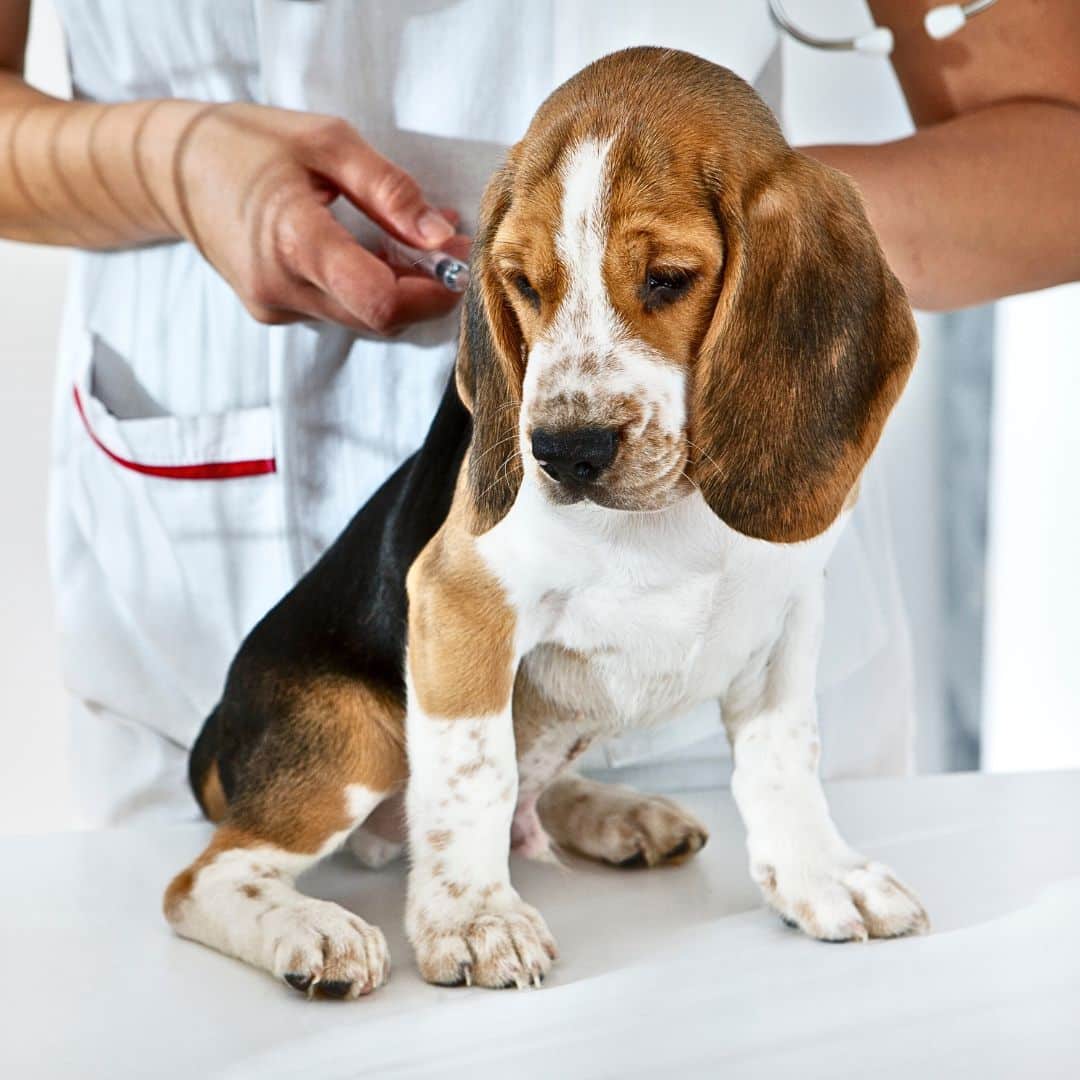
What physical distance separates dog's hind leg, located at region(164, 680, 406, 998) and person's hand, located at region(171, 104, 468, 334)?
436 mm

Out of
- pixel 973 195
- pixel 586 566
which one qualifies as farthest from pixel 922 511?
pixel 586 566

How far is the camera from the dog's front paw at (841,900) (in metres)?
1.23

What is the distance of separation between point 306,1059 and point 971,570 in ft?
6.32

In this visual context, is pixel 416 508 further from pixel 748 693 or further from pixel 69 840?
pixel 69 840

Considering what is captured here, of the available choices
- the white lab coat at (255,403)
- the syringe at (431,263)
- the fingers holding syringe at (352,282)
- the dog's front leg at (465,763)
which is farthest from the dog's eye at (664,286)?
the white lab coat at (255,403)

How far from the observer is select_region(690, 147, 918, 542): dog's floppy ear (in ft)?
3.45

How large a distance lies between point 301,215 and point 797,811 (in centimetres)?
79

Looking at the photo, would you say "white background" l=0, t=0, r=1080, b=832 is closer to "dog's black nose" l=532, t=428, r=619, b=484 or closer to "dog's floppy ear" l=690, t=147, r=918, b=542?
"dog's floppy ear" l=690, t=147, r=918, b=542

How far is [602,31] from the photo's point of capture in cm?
167

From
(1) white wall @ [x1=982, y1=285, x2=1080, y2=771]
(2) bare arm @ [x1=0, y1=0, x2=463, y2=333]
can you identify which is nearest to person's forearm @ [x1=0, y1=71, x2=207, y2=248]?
(2) bare arm @ [x1=0, y1=0, x2=463, y2=333]

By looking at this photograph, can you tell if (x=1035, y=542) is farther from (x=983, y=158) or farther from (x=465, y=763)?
(x=465, y=763)

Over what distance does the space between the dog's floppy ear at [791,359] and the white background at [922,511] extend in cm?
117

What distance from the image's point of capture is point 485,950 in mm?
1168

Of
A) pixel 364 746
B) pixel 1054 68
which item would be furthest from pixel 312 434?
pixel 1054 68
